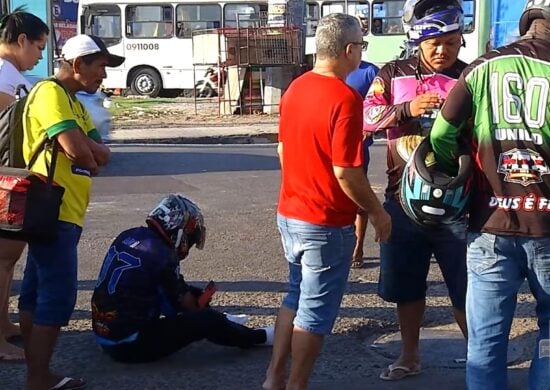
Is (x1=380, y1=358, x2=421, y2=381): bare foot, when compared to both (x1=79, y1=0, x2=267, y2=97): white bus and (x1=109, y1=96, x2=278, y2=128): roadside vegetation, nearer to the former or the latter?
(x1=109, y1=96, x2=278, y2=128): roadside vegetation

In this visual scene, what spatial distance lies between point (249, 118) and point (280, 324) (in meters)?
16.9

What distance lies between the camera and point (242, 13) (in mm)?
26875

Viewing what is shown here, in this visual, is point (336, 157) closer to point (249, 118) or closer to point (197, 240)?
point (197, 240)

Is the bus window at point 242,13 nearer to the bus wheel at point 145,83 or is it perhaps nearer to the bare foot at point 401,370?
the bus wheel at point 145,83

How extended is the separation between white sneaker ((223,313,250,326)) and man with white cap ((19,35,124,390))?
1.26m

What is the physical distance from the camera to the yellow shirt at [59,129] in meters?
4.21

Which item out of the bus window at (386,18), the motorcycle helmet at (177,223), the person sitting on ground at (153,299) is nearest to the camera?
the person sitting on ground at (153,299)

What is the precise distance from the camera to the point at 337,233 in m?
4.17

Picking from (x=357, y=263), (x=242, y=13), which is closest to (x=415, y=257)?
(x=357, y=263)

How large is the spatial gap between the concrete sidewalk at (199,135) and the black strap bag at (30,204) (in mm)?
12766

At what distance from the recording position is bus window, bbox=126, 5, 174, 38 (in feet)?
90.7

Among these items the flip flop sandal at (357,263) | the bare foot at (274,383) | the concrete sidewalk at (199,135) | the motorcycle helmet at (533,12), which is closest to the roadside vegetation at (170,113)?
the concrete sidewalk at (199,135)

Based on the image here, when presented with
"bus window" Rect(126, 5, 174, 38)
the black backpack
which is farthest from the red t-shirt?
"bus window" Rect(126, 5, 174, 38)

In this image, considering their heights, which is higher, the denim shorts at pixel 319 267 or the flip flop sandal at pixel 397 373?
the denim shorts at pixel 319 267
